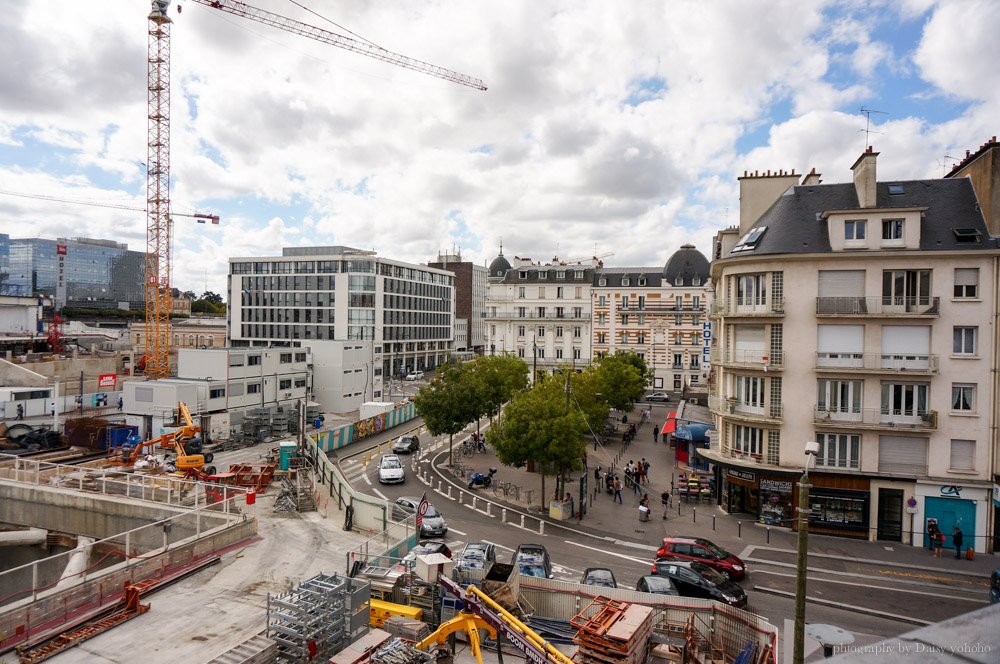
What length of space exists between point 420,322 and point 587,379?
65.3 metres

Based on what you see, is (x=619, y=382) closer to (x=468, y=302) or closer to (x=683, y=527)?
(x=683, y=527)

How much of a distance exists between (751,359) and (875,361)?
530cm

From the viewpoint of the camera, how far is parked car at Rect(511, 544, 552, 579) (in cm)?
1970

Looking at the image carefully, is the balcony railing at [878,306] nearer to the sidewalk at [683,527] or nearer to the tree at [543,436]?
the sidewalk at [683,527]

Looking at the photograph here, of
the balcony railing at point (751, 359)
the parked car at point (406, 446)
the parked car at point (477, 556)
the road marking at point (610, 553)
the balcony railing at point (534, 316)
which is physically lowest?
the road marking at point (610, 553)

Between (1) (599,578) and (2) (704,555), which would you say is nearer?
(1) (599,578)

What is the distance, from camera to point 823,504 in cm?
2738

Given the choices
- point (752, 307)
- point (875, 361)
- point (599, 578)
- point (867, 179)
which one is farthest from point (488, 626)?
point (867, 179)

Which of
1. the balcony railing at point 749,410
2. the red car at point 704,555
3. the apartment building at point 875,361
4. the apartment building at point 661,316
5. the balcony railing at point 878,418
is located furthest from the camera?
the apartment building at point 661,316

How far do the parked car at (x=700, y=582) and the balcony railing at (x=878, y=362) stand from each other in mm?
13091

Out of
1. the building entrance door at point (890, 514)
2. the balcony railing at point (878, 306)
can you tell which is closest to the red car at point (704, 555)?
the building entrance door at point (890, 514)

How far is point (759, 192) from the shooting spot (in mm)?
33594

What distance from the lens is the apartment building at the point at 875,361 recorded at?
26.3 metres

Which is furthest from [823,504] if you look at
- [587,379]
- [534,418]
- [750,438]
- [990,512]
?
[587,379]
